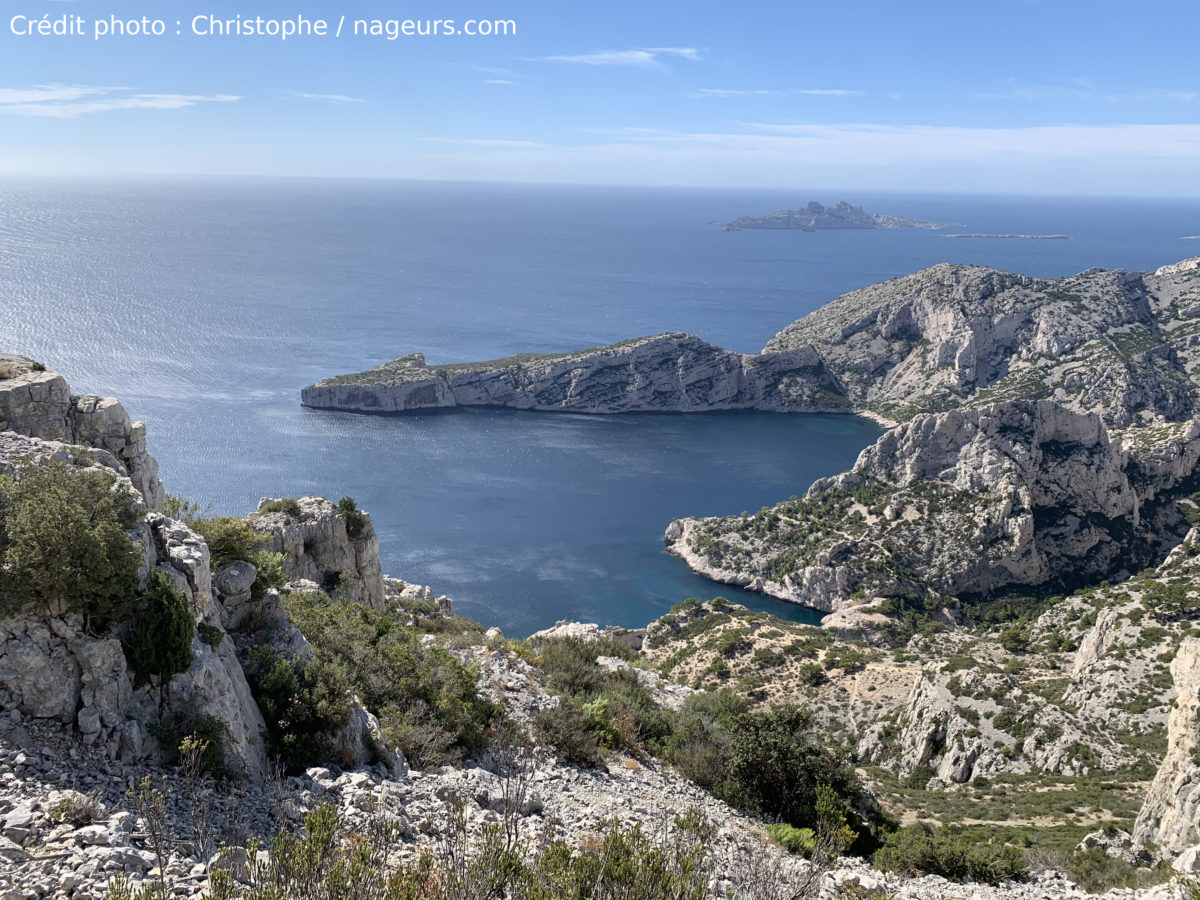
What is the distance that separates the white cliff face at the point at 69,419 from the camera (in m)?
16.6

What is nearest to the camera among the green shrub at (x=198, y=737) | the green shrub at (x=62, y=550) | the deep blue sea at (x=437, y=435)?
the green shrub at (x=62, y=550)

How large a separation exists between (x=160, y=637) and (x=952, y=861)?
46.7ft

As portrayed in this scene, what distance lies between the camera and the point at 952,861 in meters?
15.0

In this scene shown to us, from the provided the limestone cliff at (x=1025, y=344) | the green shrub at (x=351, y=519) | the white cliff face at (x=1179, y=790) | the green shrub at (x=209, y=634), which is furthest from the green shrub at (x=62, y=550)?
the limestone cliff at (x=1025, y=344)

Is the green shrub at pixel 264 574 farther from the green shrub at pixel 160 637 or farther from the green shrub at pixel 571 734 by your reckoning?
the green shrub at pixel 571 734

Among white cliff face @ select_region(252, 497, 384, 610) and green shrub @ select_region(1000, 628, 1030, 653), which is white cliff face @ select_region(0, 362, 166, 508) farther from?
green shrub @ select_region(1000, 628, 1030, 653)

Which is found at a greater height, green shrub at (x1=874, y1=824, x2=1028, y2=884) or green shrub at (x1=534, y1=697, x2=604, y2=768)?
green shrub at (x1=534, y1=697, x2=604, y2=768)

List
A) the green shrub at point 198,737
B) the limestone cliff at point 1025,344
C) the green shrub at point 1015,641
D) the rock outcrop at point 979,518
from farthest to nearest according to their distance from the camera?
1. the limestone cliff at point 1025,344
2. the rock outcrop at point 979,518
3. the green shrub at point 1015,641
4. the green shrub at point 198,737

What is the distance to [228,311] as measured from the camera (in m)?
139

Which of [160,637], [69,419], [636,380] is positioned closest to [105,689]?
[160,637]

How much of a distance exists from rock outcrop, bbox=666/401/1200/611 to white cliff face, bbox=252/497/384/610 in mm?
39240

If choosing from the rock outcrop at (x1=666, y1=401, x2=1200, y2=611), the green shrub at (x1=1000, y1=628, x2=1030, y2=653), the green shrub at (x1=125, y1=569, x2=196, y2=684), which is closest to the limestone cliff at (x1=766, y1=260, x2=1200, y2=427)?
the rock outcrop at (x1=666, y1=401, x2=1200, y2=611)

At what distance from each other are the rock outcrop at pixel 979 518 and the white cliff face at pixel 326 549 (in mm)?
39240

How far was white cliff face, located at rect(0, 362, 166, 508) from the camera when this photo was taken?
54.6 ft
